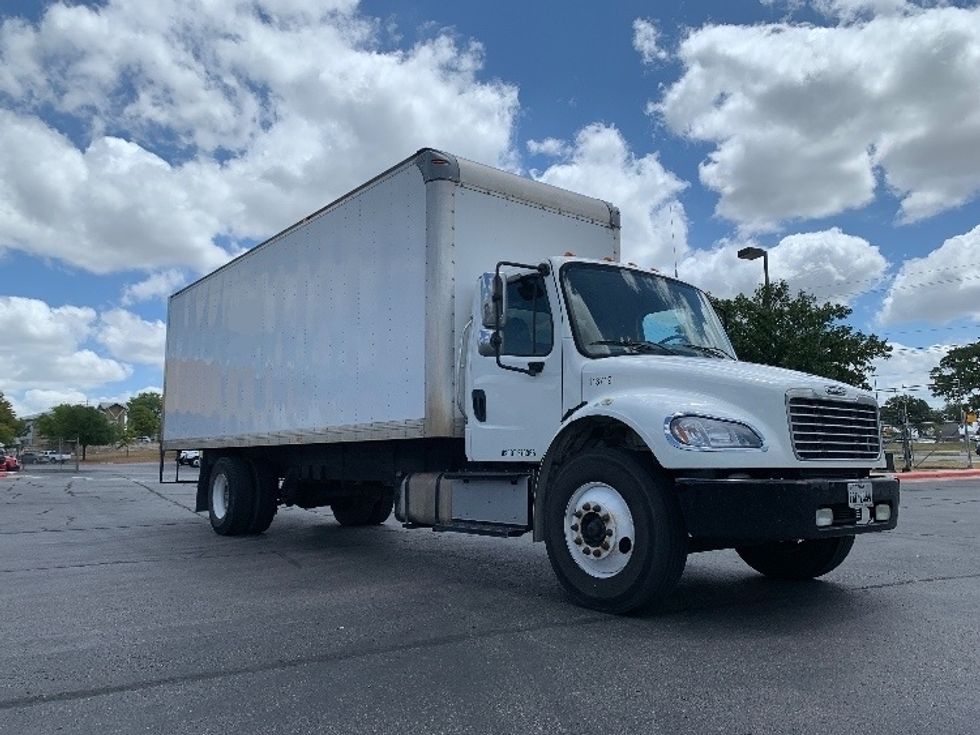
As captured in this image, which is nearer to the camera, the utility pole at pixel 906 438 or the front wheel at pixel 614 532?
the front wheel at pixel 614 532

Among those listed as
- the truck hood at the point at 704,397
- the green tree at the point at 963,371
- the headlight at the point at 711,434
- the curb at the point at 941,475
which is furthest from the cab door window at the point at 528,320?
the green tree at the point at 963,371

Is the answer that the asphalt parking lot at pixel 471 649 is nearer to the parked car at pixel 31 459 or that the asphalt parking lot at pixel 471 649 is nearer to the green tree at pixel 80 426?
the green tree at pixel 80 426

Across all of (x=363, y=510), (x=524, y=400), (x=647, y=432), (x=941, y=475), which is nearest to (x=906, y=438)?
(x=941, y=475)

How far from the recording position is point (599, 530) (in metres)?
5.32

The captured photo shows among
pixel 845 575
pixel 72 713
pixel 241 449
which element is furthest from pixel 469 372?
pixel 241 449

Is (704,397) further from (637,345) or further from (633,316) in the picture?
(633,316)

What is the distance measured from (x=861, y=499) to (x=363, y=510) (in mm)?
7764

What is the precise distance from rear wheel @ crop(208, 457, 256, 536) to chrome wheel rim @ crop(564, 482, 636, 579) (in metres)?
6.34

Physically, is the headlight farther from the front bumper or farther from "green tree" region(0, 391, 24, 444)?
"green tree" region(0, 391, 24, 444)

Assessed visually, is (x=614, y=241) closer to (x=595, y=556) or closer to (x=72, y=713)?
(x=595, y=556)

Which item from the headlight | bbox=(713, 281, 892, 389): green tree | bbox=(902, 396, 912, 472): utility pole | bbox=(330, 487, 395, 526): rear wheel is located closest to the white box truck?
the headlight

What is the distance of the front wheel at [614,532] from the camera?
497 cm

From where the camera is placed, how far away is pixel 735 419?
5012 mm

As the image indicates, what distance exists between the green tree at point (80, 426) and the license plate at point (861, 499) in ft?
261
